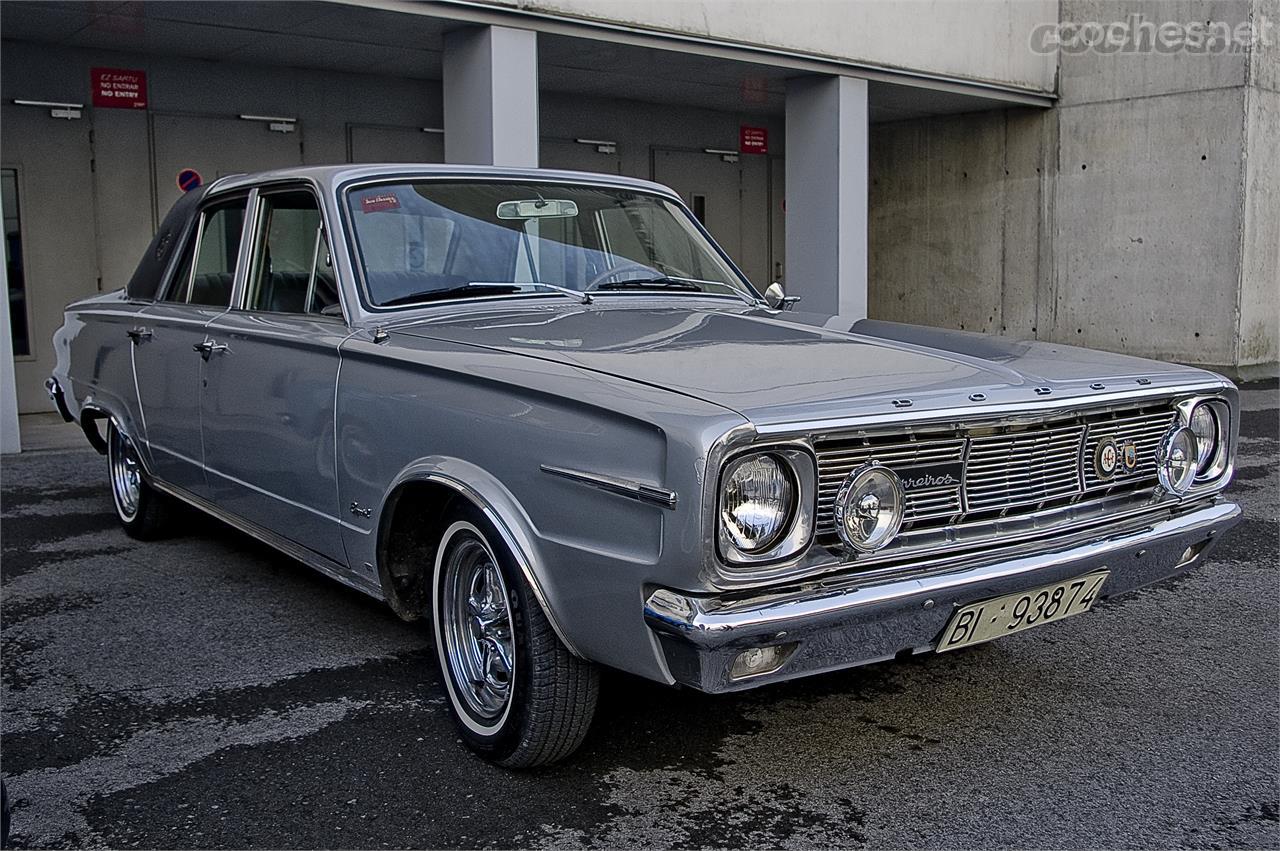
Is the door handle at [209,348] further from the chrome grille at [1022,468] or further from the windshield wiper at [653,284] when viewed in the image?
the chrome grille at [1022,468]

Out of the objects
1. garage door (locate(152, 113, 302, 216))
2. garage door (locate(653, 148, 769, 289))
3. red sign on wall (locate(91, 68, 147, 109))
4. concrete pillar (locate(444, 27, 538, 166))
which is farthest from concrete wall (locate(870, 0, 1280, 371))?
red sign on wall (locate(91, 68, 147, 109))

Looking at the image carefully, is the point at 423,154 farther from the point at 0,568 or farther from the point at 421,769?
the point at 421,769

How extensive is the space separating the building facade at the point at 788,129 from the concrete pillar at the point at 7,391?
133 millimetres

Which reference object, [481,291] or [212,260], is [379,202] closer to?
[481,291]

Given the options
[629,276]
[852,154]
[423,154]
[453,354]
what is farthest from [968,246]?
[453,354]

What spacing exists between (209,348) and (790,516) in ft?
8.73

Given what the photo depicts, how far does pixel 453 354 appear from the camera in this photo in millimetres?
3178

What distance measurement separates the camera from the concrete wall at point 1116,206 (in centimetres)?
1278

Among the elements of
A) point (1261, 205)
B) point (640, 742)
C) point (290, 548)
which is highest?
point (1261, 205)

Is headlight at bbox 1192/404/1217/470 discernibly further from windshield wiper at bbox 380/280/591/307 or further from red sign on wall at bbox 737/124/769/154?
red sign on wall at bbox 737/124/769/154

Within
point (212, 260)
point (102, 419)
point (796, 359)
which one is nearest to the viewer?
point (796, 359)

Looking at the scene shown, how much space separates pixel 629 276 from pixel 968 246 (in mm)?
12500

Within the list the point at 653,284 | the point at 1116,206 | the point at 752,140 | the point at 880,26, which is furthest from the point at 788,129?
the point at 653,284

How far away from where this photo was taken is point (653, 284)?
13.6ft
